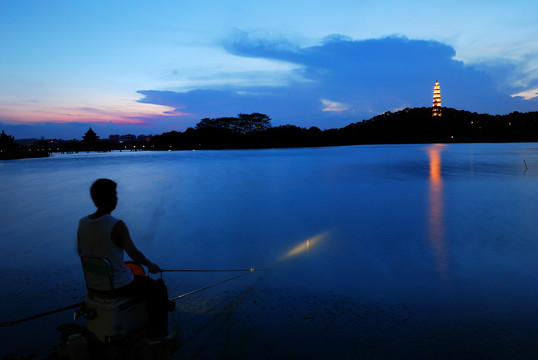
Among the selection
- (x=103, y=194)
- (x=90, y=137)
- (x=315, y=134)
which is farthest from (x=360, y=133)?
(x=103, y=194)

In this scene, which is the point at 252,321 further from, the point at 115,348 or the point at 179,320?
the point at 115,348

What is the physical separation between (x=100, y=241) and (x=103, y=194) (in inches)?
13.2

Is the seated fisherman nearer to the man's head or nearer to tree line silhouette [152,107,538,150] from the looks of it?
the man's head

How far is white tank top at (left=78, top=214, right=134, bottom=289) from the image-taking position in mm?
2482

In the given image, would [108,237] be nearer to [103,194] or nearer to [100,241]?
[100,241]

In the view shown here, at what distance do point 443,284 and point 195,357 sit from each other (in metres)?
3.81

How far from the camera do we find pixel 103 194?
2.49 metres

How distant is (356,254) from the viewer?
693 centimetres

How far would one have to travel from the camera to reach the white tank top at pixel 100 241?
8.14 feet

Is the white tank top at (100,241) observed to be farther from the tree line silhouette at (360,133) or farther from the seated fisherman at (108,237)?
the tree line silhouette at (360,133)

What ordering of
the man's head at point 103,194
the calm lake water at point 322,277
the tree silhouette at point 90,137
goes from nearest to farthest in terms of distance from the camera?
the man's head at point 103,194
the calm lake water at point 322,277
the tree silhouette at point 90,137

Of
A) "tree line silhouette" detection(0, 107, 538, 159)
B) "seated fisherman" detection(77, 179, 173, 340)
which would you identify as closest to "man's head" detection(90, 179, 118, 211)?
"seated fisherman" detection(77, 179, 173, 340)

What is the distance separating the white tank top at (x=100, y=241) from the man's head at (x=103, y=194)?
0.08 meters

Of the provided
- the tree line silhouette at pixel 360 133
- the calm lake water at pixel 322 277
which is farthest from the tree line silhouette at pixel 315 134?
the calm lake water at pixel 322 277
